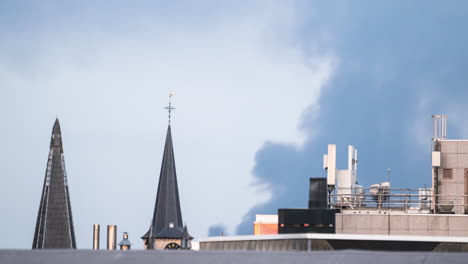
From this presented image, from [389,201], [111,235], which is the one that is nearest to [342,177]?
[389,201]

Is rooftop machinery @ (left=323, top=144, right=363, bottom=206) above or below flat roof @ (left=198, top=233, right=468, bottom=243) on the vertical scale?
above

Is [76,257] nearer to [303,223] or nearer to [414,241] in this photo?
[414,241]

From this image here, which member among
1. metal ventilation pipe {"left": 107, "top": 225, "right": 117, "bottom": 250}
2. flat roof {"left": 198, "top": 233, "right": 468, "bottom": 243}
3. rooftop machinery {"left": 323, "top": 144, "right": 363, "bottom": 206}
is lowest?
metal ventilation pipe {"left": 107, "top": 225, "right": 117, "bottom": 250}

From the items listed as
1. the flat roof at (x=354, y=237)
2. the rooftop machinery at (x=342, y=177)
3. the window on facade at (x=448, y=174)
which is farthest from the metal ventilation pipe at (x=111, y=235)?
the flat roof at (x=354, y=237)

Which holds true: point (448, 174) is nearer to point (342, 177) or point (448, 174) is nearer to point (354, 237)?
point (342, 177)

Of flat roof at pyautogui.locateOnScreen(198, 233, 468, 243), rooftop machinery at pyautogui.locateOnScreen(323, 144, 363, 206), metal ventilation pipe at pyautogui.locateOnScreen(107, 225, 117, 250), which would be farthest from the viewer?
metal ventilation pipe at pyautogui.locateOnScreen(107, 225, 117, 250)

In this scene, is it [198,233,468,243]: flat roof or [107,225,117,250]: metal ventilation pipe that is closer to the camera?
[198,233,468,243]: flat roof

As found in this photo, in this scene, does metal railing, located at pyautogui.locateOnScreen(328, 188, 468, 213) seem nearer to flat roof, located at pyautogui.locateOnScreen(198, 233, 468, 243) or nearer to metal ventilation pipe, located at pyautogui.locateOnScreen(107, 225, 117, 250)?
flat roof, located at pyautogui.locateOnScreen(198, 233, 468, 243)

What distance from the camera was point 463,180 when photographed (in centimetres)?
6875

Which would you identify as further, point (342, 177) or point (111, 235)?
point (111, 235)

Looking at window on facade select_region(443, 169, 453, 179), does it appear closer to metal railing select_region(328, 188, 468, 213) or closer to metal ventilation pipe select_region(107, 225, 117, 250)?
metal railing select_region(328, 188, 468, 213)

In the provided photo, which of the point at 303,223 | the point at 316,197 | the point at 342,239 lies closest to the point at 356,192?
the point at 316,197

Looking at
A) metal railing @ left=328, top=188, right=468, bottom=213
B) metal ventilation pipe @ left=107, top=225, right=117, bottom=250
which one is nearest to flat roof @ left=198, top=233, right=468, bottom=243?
metal railing @ left=328, top=188, right=468, bottom=213

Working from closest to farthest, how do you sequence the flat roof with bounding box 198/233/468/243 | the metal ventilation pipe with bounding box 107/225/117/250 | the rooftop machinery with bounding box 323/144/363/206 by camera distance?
the flat roof with bounding box 198/233/468/243 < the rooftop machinery with bounding box 323/144/363/206 < the metal ventilation pipe with bounding box 107/225/117/250
